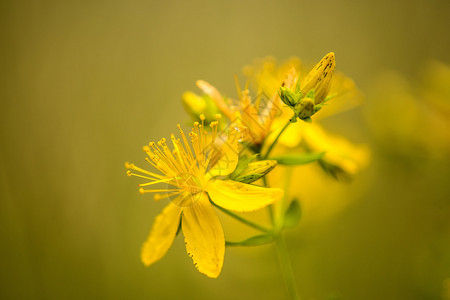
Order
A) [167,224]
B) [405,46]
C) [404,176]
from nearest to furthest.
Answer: [167,224], [404,176], [405,46]

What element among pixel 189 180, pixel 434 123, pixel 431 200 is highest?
pixel 189 180

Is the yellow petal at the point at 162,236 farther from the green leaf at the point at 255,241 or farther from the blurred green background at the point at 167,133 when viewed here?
the blurred green background at the point at 167,133

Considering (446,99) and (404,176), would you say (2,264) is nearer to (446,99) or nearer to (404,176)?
(404,176)

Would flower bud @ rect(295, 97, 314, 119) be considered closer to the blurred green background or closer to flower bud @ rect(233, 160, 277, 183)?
flower bud @ rect(233, 160, 277, 183)

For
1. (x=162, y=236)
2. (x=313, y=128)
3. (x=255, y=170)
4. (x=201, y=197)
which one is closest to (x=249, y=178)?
(x=255, y=170)

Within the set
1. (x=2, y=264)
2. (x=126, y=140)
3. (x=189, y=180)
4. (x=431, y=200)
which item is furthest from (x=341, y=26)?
(x=2, y=264)

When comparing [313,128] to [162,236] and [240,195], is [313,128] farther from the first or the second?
[162,236]
